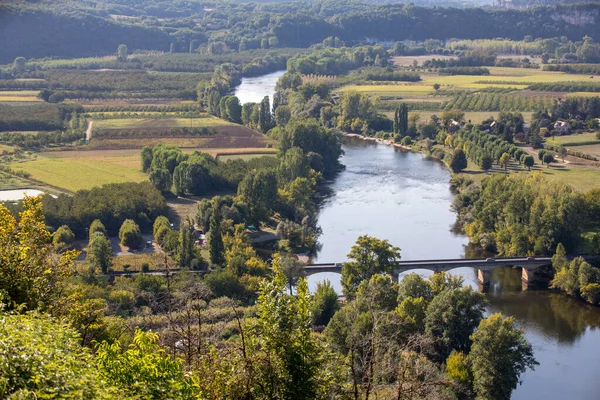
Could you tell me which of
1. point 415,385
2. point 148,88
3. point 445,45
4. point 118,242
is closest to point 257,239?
point 118,242

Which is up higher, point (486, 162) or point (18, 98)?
point (486, 162)

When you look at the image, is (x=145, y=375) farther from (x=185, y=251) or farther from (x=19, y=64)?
(x=19, y=64)

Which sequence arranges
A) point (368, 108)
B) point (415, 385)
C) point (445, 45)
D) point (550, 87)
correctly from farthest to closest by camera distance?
point (445, 45), point (550, 87), point (368, 108), point (415, 385)

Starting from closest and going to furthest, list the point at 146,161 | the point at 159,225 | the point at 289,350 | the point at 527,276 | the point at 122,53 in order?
the point at 289,350, the point at 527,276, the point at 159,225, the point at 146,161, the point at 122,53

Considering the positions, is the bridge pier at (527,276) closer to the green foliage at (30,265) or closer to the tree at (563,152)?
the tree at (563,152)

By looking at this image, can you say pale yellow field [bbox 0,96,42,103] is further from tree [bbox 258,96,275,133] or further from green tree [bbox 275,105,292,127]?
green tree [bbox 275,105,292,127]

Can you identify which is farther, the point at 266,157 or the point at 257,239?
the point at 266,157

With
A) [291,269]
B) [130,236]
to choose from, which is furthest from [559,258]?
[130,236]

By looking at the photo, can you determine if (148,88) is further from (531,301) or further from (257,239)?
(531,301)

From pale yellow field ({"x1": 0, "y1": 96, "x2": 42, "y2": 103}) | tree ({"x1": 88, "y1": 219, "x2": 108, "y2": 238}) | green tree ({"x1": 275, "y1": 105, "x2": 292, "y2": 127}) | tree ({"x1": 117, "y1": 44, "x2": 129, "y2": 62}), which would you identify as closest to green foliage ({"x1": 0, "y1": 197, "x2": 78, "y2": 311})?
tree ({"x1": 88, "y1": 219, "x2": 108, "y2": 238})
